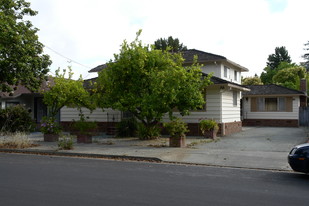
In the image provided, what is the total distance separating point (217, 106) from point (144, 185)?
12636 mm

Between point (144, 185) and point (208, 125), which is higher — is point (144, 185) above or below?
below

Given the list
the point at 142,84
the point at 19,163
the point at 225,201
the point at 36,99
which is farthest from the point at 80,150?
the point at 36,99

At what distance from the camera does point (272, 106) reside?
28156 mm

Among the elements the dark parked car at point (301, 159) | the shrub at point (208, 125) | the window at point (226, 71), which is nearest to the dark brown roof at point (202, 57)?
the window at point (226, 71)

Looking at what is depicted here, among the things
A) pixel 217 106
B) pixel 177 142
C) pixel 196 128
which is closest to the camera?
pixel 177 142

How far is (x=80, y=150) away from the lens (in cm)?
1371

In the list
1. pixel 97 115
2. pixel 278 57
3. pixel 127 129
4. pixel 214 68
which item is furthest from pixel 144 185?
pixel 278 57

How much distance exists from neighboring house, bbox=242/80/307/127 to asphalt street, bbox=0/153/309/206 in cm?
1956

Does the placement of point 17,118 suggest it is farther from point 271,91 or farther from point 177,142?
point 271,91

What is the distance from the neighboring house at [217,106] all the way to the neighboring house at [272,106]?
271 cm

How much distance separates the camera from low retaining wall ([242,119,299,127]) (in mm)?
27188

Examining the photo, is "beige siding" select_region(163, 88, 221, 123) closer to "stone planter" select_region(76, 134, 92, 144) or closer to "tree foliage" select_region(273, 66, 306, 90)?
"stone planter" select_region(76, 134, 92, 144)

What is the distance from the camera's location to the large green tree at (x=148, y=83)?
14984mm

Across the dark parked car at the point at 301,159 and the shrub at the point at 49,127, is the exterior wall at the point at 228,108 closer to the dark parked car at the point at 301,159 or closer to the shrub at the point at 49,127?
the shrub at the point at 49,127
